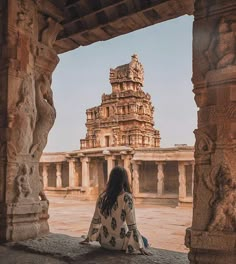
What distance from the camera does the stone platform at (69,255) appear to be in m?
3.59

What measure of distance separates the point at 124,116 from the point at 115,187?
3136 centimetres

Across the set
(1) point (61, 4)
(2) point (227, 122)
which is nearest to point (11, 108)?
(1) point (61, 4)

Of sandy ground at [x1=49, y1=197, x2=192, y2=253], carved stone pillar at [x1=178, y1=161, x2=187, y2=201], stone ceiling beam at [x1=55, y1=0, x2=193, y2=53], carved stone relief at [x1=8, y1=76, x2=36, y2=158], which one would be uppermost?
stone ceiling beam at [x1=55, y1=0, x2=193, y2=53]

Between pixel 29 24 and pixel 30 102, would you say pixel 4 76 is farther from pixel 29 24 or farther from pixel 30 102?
pixel 29 24

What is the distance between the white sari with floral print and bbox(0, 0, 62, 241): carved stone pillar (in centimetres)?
113

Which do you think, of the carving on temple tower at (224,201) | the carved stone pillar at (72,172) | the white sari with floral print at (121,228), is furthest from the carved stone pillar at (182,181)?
the carving on temple tower at (224,201)

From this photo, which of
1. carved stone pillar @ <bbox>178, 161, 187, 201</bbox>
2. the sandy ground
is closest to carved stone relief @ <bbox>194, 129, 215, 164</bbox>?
the sandy ground

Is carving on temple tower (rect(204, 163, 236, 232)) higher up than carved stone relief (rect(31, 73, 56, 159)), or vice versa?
carved stone relief (rect(31, 73, 56, 159))

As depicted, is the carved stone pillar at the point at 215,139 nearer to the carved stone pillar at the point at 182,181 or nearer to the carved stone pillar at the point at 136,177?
the carved stone pillar at the point at 182,181

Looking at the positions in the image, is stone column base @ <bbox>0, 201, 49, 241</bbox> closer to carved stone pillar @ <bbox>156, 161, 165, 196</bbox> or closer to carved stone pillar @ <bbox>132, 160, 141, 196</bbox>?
carved stone pillar @ <bbox>156, 161, 165, 196</bbox>

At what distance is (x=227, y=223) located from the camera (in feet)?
9.87

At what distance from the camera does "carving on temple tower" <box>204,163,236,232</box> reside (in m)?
2.98

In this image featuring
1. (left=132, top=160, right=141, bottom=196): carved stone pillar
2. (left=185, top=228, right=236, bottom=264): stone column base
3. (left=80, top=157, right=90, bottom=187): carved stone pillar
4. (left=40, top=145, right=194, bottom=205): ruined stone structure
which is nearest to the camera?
(left=185, top=228, right=236, bottom=264): stone column base

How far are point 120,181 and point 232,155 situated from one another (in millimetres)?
1551
